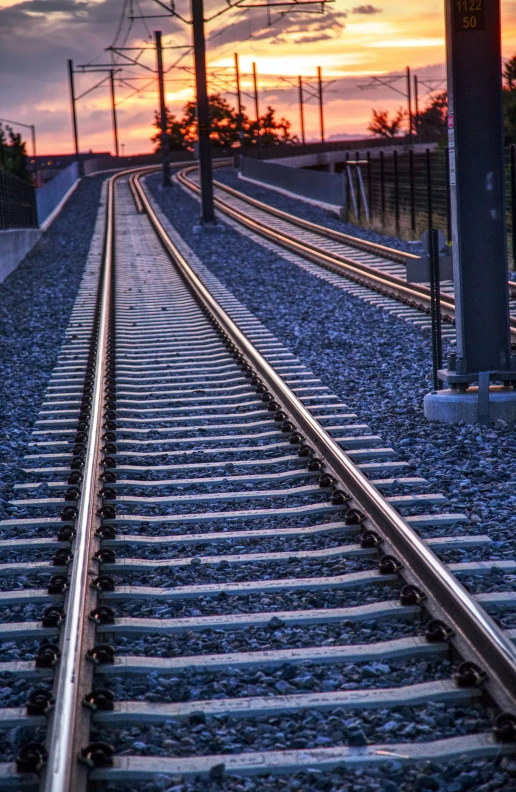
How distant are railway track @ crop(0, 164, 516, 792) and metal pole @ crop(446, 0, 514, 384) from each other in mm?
1289

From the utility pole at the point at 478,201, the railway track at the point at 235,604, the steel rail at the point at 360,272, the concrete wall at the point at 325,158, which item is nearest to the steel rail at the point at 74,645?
the railway track at the point at 235,604

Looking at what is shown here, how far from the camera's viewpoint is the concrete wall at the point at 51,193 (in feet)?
114

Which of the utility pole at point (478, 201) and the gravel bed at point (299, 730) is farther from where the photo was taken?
the utility pole at point (478, 201)

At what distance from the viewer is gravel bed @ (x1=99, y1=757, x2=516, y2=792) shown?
3.23m

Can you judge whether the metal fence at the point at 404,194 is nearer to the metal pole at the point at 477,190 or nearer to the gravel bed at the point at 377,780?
the metal pole at the point at 477,190

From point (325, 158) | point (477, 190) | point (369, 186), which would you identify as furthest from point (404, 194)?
point (325, 158)

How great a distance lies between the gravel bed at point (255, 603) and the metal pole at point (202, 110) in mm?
23422

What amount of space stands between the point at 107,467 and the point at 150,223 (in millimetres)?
27120

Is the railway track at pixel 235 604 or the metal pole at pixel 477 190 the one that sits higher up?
the metal pole at pixel 477 190

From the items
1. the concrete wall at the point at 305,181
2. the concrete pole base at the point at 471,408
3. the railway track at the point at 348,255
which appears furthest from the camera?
the concrete wall at the point at 305,181

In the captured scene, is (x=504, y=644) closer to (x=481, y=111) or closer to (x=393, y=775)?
(x=393, y=775)

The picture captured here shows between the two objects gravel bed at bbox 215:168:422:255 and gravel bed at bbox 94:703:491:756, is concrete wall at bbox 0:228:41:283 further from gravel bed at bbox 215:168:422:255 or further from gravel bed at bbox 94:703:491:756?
gravel bed at bbox 94:703:491:756

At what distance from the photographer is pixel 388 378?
9.82 metres

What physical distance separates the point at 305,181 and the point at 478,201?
→ 31696mm
